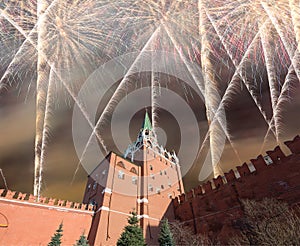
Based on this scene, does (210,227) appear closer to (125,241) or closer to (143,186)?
(143,186)

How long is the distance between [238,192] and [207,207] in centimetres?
410

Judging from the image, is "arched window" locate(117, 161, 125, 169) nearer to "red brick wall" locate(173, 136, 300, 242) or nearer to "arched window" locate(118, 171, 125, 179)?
"arched window" locate(118, 171, 125, 179)

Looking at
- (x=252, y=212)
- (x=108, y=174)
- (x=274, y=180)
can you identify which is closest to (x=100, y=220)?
(x=108, y=174)

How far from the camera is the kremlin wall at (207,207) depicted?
1628 centimetres

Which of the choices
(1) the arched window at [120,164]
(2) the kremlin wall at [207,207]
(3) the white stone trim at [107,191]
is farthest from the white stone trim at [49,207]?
(1) the arched window at [120,164]

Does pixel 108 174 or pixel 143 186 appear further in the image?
pixel 143 186

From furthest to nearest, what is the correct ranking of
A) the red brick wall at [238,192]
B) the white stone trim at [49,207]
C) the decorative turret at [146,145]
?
1. the decorative turret at [146,145]
2. the white stone trim at [49,207]
3. the red brick wall at [238,192]

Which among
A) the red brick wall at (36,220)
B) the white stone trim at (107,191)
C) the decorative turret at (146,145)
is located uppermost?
the decorative turret at (146,145)

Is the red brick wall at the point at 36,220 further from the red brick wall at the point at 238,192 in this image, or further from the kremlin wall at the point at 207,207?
the red brick wall at the point at 238,192

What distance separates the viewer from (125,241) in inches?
442

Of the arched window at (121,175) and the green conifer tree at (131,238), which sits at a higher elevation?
the arched window at (121,175)

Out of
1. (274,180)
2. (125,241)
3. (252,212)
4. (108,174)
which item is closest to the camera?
(125,241)

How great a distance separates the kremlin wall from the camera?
1628cm

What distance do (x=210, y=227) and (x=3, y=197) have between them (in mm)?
→ 19564
